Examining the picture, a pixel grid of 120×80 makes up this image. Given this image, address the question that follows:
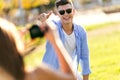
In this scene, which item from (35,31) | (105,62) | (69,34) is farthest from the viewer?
(105,62)

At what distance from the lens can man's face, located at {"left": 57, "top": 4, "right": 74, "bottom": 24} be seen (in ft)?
22.1

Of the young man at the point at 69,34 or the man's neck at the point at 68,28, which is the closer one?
the young man at the point at 69,34

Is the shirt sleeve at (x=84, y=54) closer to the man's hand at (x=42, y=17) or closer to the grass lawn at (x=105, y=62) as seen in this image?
the man's hand at (x=42, y=17)

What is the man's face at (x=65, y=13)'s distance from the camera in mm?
6738

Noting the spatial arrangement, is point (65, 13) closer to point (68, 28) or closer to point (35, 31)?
point (68, 28)

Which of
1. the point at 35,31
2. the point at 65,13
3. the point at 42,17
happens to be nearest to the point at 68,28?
the point at 65,13

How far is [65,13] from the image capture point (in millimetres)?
6766

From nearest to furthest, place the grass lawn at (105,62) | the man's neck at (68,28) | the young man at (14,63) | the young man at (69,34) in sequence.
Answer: the young man at (14,63), the young man at (69,34), the man's neck at (68,28), the grass lawn at (105,62)

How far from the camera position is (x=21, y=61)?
3.24 meters

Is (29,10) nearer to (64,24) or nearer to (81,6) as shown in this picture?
(81,6)

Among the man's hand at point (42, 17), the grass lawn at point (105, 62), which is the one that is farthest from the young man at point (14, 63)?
the grass lawn at point (105, 62)

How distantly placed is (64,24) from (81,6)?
5585 centimetres

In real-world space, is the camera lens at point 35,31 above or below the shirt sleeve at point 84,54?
above

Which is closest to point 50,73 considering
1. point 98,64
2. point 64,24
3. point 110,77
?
point 64,24
